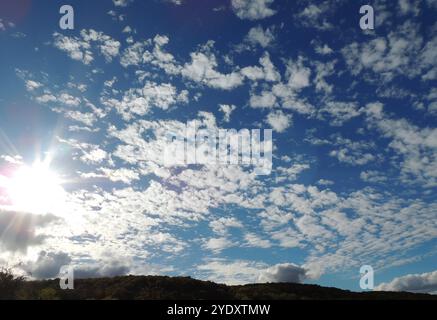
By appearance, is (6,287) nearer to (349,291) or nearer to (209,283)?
(209,283)

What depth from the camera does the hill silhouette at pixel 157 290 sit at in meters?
39.2

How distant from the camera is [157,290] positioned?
40.6 m

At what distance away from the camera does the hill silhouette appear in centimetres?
3922

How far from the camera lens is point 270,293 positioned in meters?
44.3

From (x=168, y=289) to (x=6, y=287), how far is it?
595 inches

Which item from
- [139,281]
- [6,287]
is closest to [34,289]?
[6,287]
